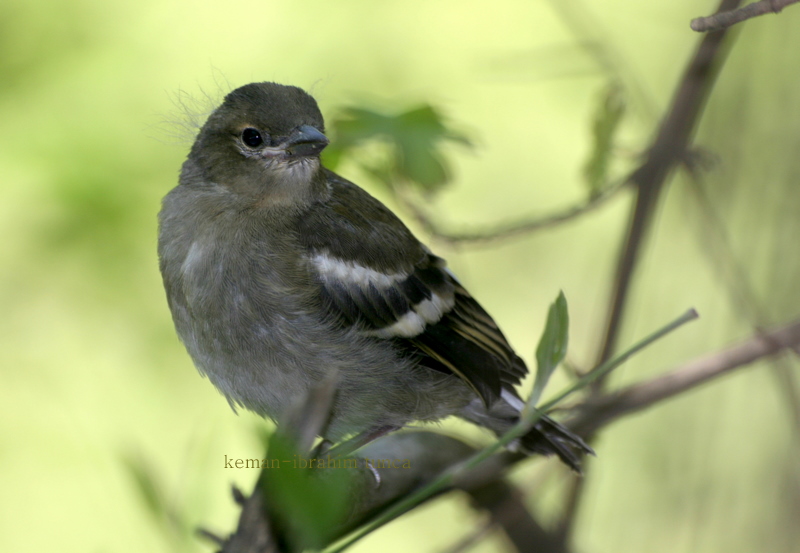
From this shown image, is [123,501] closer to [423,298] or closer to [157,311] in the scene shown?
[157,311]

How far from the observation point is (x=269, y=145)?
2.44 metres

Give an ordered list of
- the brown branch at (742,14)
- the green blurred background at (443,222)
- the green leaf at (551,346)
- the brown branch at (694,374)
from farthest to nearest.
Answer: the green blurred background at (443,222), the brown branch at (694,374), the green leaf at (551,346), the brown branch at (742,14)

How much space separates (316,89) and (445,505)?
2.86m

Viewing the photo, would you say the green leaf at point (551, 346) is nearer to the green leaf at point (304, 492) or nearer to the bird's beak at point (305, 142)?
the green leaf at point (304, 492)

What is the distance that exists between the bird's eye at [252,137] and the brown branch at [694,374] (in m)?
1.38

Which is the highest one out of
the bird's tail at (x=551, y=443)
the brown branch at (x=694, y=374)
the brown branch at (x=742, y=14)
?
the brown branch at (x=742, y=14)

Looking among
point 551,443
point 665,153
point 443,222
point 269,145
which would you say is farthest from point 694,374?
point 269,145

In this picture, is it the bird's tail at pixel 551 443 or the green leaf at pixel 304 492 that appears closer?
the green leaf at pixel 304 492

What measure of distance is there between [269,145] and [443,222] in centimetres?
102

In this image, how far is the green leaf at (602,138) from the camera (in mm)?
2303

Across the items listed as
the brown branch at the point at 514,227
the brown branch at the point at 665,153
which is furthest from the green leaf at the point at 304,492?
the brown branch at the point at 665,153

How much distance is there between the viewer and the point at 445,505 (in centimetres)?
459

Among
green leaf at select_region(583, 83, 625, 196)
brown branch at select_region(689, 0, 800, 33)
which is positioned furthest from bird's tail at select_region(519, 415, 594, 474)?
brown branch at select_region(689, 0, 800, 33)

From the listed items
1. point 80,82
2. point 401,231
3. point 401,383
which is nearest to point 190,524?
point 401,383
